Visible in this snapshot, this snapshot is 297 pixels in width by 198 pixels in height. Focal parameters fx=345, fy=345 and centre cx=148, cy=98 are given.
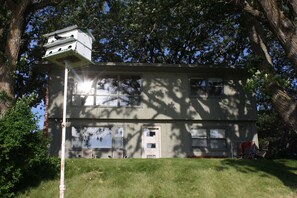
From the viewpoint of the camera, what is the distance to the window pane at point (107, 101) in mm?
19344

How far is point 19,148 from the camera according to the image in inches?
407

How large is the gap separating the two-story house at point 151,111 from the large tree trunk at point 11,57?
6.38 m

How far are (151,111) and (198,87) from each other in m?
3.32

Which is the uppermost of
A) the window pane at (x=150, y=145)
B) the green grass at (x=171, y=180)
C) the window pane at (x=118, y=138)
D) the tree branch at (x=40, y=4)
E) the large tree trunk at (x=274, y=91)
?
the tree branch at (x=40, y=4)

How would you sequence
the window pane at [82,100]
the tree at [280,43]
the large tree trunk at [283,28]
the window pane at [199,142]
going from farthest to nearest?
the window pane at [199,142], the window pane at [82,100], the tree at [280,43], the large tree trunk at [283,28]

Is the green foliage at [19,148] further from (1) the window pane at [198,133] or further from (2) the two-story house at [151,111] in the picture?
(1) the window pane at [198,133]

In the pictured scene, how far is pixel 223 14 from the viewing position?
60.2 feet

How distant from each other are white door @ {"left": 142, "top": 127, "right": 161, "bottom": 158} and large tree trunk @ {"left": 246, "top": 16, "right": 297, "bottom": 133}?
25.9 ft

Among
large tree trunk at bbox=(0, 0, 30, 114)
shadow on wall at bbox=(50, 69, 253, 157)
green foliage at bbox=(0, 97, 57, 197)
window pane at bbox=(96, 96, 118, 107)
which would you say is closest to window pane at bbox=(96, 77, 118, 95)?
window pane at bbox=(96, 96, 118, 107)

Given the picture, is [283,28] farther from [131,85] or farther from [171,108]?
[131,85]

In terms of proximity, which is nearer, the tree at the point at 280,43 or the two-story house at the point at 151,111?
the tree at the point at 280,43

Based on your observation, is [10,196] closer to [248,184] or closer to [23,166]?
[23,166]

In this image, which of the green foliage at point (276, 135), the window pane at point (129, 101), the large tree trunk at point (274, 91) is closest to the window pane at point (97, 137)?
the window pane at point (129, 101)

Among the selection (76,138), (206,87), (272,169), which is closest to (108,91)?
(76,138)
